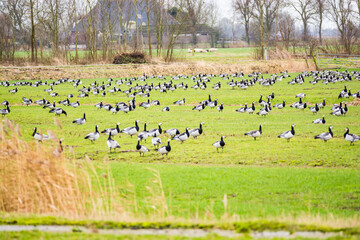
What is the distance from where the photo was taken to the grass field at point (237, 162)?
11109 millimetres

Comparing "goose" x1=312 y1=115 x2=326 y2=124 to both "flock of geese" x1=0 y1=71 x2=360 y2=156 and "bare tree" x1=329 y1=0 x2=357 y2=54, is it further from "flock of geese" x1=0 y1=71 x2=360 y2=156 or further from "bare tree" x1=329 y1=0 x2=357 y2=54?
"bare tree" x1=329 y1=0 x2=357 y2=54

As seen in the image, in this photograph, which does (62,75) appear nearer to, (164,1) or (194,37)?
(164,1)

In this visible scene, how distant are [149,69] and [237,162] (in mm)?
44423

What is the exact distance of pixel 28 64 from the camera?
61.2 meters

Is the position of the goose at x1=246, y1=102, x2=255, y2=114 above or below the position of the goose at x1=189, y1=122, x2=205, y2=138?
above

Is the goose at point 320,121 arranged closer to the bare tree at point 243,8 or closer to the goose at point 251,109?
the goose at point 251,109

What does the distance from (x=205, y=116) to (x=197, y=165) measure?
1223 cm

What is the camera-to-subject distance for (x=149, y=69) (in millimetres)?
59250

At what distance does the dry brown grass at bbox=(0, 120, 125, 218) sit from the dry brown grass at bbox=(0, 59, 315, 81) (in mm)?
45777

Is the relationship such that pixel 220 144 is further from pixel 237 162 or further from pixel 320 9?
pixel 320 9

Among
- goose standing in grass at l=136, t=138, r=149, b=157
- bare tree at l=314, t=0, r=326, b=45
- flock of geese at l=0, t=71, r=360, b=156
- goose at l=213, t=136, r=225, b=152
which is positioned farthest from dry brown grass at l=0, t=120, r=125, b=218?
bare tree at l=314, t=0, r=326, b=45

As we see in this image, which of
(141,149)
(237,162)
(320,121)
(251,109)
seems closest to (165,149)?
(141,149)

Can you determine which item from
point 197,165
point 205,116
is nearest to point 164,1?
point 205,116

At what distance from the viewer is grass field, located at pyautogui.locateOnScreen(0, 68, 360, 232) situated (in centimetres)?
1111
